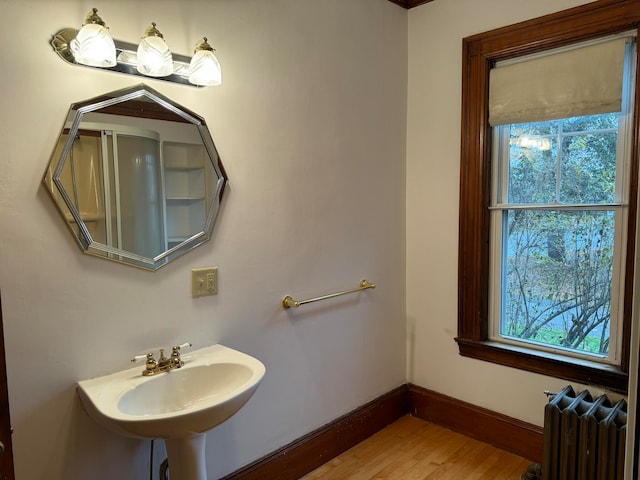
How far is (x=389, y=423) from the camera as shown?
109 inches

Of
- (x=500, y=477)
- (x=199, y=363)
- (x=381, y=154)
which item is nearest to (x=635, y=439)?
(x=199, y=363)

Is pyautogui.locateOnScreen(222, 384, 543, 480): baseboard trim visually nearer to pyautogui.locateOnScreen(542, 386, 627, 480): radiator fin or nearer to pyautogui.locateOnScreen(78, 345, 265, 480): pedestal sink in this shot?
pyautogui.locateOnScreen(542, 386, 627, 480): radiator fin

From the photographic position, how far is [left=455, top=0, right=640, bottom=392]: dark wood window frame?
6.75ft

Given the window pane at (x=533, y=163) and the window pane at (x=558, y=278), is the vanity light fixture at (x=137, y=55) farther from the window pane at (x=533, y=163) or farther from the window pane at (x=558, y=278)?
the window pane at (x=558, y=278)

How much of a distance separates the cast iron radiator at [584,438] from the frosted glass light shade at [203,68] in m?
2.03

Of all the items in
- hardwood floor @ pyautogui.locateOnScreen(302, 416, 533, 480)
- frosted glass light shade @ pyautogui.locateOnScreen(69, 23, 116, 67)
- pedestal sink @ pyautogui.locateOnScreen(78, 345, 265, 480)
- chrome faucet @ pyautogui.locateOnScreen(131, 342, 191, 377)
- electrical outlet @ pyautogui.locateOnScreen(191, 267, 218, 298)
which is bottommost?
hardwood floor @ pyautogui.locateOnScreen(302, 416, 533, 480)

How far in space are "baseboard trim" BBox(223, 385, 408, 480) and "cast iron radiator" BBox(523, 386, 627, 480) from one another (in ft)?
3.03

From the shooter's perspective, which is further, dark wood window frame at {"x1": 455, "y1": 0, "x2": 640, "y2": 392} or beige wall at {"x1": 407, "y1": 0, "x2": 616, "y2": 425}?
beige wall at {"x1": 407, "y1": 0, "x2": 616, "y2": 425}

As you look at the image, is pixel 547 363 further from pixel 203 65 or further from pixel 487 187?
pixel 203 65

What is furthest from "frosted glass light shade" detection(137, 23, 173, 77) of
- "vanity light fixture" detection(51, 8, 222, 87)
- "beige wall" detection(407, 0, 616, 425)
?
"beige wall" detection(407, 0, 616, 425)

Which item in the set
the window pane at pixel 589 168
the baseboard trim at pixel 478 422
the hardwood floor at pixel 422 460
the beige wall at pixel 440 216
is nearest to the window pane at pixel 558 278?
the window pane at pixel 589 168

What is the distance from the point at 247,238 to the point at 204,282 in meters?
0.28

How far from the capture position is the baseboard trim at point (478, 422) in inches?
93.6

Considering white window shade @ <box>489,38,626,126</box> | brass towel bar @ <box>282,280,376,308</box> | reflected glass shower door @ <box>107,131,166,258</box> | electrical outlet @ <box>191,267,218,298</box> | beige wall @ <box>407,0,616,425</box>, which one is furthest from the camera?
beige wall @ <box>407,0,616,425</box>
